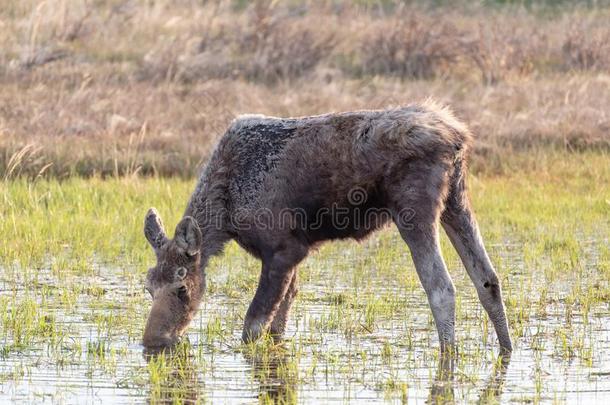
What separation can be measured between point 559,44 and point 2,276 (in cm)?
1648

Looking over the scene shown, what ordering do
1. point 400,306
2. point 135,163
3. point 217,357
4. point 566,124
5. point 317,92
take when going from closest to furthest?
point 217,357 → point 400,306 → point 135,163 → point 566,124 → point 317,92

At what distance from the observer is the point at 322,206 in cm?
848

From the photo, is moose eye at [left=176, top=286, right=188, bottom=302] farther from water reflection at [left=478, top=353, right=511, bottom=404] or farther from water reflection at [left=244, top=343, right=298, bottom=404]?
water reflection at [left=478, top=353, right=511, bottom=404]

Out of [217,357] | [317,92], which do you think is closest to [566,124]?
[317,92]

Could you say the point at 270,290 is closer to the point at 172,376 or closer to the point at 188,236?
the point at 188,236

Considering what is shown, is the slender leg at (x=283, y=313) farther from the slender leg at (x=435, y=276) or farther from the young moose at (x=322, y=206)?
the slender leg at (x=435, y=276)

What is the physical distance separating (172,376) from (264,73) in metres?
15.7

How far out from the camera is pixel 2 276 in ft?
35.8

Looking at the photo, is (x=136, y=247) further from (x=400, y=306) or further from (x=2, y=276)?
(x=400, y=306)

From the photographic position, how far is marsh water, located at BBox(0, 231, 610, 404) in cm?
714

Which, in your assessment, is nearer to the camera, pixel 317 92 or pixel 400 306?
pixel 400 306

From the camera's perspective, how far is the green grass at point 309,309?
7.39 metres

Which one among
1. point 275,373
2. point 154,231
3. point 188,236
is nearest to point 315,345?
point 275,373

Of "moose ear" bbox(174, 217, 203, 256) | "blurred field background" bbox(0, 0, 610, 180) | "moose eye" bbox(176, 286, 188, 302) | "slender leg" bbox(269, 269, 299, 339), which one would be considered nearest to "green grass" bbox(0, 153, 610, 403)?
"slender leg" bbox(269, 269, 299, 339)
